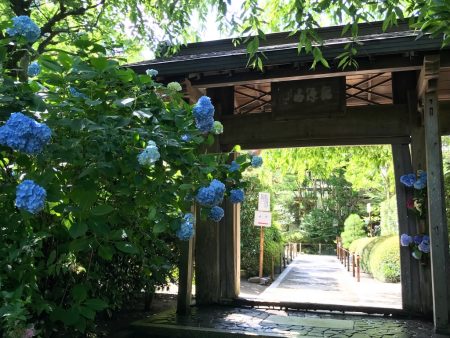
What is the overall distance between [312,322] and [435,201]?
2.42 metres

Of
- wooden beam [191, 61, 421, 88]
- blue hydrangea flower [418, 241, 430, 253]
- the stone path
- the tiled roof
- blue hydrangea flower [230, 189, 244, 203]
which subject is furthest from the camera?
blue hydrangea flower [418, 241, 430, 253]

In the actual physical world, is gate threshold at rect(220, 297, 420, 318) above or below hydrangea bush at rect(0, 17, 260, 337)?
below

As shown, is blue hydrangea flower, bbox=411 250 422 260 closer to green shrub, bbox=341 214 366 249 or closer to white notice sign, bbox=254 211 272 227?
white notice sign, bbox=254 211 272 227

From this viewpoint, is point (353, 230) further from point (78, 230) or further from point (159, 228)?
point (78, 230)

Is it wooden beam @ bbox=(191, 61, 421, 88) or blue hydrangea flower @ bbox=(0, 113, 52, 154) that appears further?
wooden beam @ bbox=(191, 61, 421, 88)

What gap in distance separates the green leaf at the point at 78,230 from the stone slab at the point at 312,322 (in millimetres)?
4569

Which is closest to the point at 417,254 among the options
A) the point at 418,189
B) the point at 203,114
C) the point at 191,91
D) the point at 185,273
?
the point at 418,189

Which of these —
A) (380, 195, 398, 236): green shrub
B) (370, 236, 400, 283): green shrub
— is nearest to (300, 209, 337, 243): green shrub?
(380, 195, 398, 236): green shrub

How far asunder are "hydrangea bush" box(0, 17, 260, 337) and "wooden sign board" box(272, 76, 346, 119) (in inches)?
175

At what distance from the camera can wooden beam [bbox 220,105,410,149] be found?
6793 millimetres

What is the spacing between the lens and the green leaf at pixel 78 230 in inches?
80.4

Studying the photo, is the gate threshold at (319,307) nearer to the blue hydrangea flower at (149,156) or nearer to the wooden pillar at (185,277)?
the wooden pillar at (185,277)

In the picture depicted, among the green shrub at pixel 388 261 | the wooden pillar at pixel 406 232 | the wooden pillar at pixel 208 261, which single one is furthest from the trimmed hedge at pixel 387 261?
the wooden pillar at pixel 208 261

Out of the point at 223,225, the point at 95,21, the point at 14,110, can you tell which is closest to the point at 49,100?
the point at 14,110
